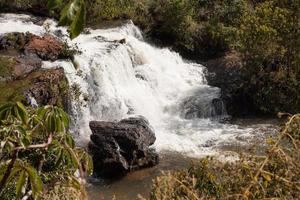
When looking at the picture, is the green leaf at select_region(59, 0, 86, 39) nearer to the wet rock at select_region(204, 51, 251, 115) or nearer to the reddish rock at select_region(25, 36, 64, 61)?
the reddish rock at select_region(25, 36, 64, 61)

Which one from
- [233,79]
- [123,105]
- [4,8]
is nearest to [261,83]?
[233,79]

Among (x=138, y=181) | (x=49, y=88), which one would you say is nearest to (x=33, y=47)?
(x=49, y=88)

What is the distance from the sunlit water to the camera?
16062 mm

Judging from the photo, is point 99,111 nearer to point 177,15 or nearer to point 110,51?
point 110,51

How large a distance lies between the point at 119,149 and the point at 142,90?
560 centimetres

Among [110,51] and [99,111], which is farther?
[110,51]

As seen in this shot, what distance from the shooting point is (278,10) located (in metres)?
17.6

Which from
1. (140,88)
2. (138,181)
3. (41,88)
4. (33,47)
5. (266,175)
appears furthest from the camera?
(140,88)

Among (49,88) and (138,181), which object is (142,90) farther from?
(138,181)

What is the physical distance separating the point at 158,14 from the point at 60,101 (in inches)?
391

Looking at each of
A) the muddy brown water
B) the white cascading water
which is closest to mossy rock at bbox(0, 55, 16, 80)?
the white cascading water

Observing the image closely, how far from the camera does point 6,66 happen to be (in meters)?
15.2

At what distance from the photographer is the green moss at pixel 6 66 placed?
14.9 metres

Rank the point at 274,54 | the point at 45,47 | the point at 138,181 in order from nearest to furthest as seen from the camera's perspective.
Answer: the point at 138,181
the point at 45,47
the point at 274,54
